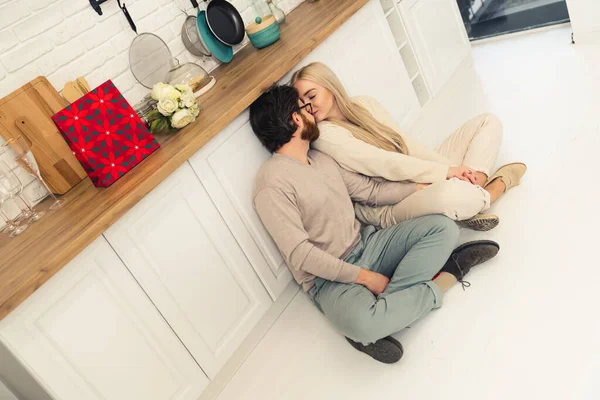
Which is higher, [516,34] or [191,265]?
[191,265]

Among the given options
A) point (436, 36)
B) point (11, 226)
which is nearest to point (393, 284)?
point (11, 226)

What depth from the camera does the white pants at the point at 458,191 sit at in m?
2.09

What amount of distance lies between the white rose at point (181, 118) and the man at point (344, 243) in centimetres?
24

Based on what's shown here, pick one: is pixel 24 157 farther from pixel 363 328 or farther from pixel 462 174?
pixel 462 174

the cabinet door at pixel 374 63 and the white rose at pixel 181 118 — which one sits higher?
the white rose at pixel 181 118

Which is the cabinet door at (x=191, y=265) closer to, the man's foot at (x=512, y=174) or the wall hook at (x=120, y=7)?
the wall hook at (x=120, y=7)

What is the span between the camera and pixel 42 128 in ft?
6.30

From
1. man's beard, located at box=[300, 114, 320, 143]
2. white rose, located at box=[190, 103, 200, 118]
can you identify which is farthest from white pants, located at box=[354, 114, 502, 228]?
white rose, located at box=[190, 103, 200, 118]

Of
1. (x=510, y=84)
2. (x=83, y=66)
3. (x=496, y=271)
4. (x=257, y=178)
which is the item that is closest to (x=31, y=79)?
(x=83, y=66)

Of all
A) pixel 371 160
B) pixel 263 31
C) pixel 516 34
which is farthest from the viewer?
pixel 516 34

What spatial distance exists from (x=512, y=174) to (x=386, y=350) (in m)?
0.98

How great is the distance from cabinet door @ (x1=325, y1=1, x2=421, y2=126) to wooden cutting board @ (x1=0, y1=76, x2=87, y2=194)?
1240 mm

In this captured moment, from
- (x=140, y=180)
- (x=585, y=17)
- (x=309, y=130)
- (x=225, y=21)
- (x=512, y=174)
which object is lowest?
(x=512, y=174)

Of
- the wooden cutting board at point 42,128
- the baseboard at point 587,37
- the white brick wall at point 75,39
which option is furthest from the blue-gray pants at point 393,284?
the baseboard at point 587,37
